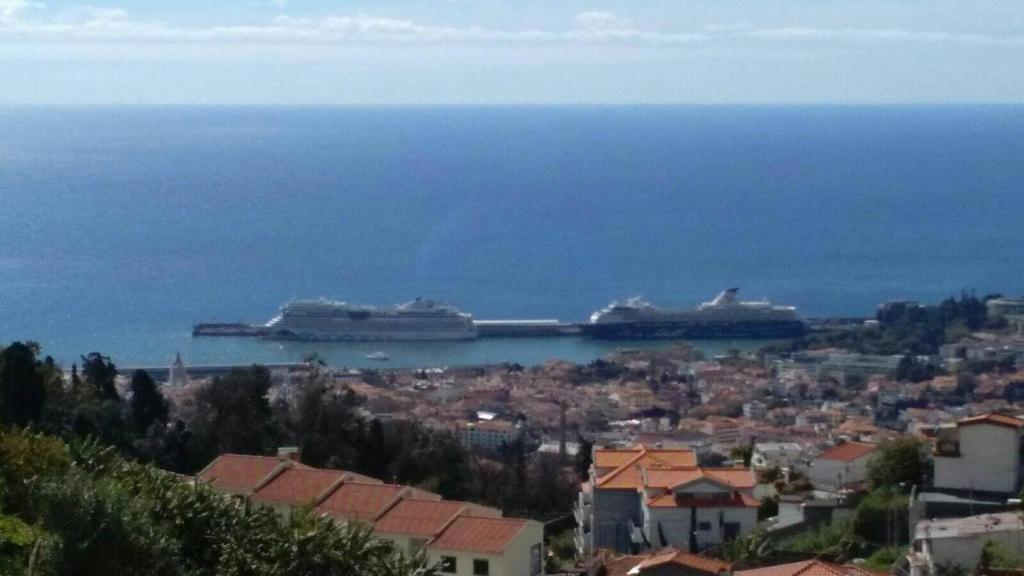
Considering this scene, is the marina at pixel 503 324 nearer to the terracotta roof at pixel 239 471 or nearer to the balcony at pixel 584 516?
the balcony at pixel 584 516

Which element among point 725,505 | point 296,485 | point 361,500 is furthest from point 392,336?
point 361,500

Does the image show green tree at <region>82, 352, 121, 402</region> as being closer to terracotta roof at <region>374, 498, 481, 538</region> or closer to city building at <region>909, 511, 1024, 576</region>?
terracotta roof at <region>374, 498, 481, 538</region>

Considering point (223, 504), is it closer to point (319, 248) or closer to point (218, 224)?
point (319, 248)

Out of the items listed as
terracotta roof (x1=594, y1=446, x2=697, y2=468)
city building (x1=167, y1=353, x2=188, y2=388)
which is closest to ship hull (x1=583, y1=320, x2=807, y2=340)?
city building (x1=167, y1=353, x2=188, y2=388)

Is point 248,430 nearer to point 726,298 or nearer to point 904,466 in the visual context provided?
point 904,466

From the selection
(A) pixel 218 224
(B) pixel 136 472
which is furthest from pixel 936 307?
(B) pixel 136 472

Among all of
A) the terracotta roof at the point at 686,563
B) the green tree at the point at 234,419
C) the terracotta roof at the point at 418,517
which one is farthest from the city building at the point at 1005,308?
the terracotta roof at the point at 418,517
